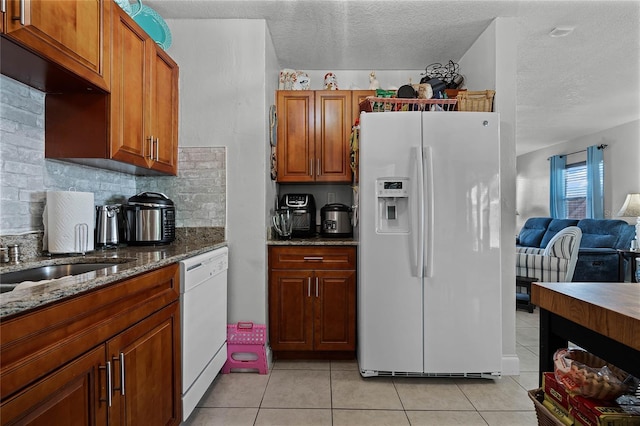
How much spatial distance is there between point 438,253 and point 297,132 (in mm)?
1516

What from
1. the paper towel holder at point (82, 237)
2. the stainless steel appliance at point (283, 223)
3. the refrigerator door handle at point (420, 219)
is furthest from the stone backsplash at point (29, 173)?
the refrigerator door handle at point (420, 219)

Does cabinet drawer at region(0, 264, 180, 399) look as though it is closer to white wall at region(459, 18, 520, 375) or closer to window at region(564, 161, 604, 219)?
white wall at region(459, 18, 520, 375)

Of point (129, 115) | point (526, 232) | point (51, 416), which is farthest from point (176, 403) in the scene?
point (526, 232)

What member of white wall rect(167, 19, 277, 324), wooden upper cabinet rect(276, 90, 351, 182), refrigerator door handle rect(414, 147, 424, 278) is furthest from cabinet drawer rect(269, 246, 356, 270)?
wooden upper cabinet rect(276, 90, 351, 182)

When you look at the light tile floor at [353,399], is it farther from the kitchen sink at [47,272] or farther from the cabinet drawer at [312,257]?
the kitchen sink at [47,272]

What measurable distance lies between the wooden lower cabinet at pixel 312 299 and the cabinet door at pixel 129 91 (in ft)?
3.86

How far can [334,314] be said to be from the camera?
272 cm

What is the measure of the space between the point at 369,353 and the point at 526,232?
5675 mm

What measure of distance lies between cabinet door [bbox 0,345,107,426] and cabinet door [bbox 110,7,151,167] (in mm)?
1097

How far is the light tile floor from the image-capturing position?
1.97 metres

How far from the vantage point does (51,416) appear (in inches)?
36.6

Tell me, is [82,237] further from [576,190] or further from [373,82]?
[576,190]

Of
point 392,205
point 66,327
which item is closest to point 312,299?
point 392,205

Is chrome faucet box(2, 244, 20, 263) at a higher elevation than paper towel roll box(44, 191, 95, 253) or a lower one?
lower
